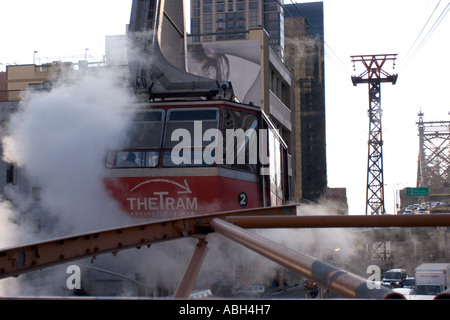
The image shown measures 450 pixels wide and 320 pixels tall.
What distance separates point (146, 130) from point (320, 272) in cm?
840

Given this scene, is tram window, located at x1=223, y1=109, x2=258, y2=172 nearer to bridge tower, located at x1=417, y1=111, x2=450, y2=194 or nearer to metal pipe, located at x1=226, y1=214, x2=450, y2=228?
metal pipe, located at x1=226, y1=214, x2=450, y2=228

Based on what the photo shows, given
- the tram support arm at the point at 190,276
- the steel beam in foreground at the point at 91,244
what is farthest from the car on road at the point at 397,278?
the tram support arm at the point at 190,276

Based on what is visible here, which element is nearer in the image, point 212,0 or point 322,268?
point 322,268

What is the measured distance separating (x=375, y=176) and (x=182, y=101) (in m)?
34.2

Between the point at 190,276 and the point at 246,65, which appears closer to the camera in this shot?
the point at 190,276

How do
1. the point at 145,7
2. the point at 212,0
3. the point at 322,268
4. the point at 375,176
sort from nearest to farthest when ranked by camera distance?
1. the point at 322,268
2. the point at 145,7
3. the point at 375,176
4. the point at 212,0

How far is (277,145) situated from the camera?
13102 mm

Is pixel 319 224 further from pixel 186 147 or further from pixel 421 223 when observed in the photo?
pixel 186 147

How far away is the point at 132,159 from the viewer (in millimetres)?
10383

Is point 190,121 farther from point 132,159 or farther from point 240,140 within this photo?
point 132,159

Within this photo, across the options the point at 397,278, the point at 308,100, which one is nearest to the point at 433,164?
the point at 308,100

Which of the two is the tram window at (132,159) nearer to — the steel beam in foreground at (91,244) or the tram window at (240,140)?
the tram window at (240,140)

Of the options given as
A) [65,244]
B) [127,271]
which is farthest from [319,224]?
[127,271]
